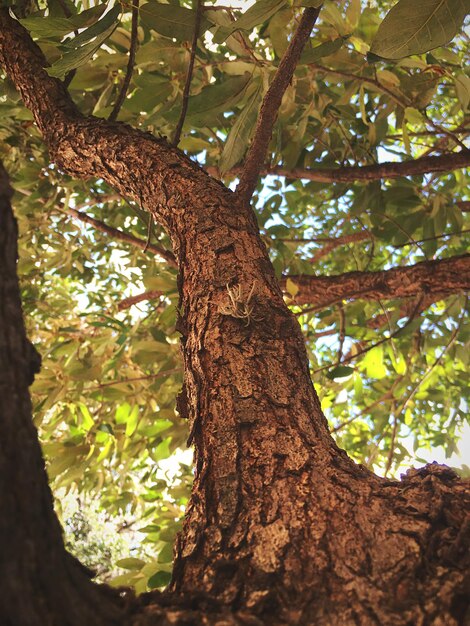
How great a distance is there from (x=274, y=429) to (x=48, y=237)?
2.02 m

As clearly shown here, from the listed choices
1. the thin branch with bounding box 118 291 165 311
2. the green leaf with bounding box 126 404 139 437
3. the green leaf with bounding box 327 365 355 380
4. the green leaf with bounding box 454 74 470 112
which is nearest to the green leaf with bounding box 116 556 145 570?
the green leaf with bounding box 126 404 139 437

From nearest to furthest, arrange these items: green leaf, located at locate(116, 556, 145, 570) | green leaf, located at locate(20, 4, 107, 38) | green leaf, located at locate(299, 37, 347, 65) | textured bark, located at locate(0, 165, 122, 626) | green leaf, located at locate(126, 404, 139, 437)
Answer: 1. textured bark, located at locate(0, 165, 122, 626)
2. green leaf, located at locate(20, 4, 107, 38)
3. green leaf, located at locate(299, 37, 347, 65)
4. green leaf, located at locate(116, 556, 145, 570)
5. green leaf, located at locate(126, 404, 139, 437)

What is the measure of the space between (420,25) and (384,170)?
0.74m

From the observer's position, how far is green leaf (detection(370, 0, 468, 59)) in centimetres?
79

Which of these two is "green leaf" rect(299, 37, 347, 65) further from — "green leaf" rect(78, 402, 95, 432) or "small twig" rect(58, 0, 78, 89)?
"green leaf" rect(78, 402, 95, 432)

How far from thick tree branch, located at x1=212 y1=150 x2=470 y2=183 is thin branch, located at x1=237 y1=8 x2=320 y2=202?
337 millimetres

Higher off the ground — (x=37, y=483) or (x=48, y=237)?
(x=48, y=237)

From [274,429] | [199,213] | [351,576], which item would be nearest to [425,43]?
[199,213]

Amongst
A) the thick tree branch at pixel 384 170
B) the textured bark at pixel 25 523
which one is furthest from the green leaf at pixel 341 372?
the textured bark at pixel 25 523

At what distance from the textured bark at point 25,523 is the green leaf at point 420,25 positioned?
2.05ft

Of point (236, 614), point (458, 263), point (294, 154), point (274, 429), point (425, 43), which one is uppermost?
point (294, 154)

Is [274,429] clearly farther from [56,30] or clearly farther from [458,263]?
[458,263]

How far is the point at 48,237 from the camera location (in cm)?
245

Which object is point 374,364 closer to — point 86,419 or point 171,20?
point 86,419
